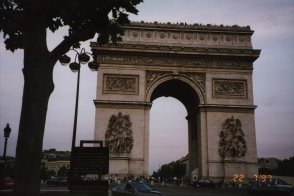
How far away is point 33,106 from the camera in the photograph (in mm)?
6012

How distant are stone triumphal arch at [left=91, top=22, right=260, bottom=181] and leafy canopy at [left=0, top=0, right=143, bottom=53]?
2479cm

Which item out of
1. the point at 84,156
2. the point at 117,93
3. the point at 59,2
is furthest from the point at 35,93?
the point at 117,93

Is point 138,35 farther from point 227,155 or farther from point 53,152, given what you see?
point 53,152

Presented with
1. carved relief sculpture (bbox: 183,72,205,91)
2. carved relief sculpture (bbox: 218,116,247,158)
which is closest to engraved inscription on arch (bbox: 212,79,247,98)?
carved relief sculpture (bbox: 183,72,205,91)

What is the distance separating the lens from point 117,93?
33062mm

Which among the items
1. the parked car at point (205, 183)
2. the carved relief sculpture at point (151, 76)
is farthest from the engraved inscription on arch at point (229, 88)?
the parked car at point (205, 183)

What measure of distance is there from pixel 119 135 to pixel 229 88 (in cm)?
1014

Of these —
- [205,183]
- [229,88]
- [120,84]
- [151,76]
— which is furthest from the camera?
[229,88]

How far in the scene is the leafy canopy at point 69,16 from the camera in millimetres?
6320

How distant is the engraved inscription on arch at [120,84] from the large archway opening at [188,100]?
7.26 ft

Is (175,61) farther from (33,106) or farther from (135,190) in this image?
(33,106)

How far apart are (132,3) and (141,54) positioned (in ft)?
89.0

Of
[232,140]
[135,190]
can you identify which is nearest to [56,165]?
[232,140]

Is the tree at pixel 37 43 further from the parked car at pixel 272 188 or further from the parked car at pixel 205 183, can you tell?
the parked car at pixel 205 183
